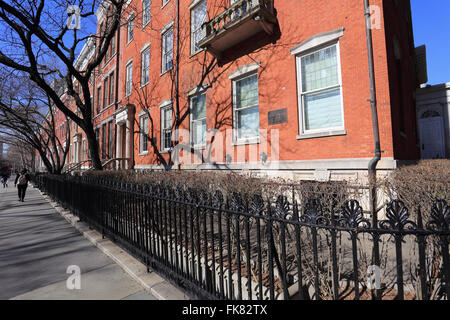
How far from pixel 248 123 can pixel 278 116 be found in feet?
4.96

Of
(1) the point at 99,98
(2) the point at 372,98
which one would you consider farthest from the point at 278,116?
(1) the point at 99,98

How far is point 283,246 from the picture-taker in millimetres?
2082

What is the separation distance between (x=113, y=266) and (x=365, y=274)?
3.85 meters

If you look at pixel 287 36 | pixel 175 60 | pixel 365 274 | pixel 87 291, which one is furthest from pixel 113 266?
pixel 175 60

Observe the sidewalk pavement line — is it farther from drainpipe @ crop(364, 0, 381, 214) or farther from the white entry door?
the white entry door

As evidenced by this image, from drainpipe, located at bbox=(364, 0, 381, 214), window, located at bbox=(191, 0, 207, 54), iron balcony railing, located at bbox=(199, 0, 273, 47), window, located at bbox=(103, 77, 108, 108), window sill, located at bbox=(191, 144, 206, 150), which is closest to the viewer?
drainpipe, located at bbox=(364, 0, 381, 214)

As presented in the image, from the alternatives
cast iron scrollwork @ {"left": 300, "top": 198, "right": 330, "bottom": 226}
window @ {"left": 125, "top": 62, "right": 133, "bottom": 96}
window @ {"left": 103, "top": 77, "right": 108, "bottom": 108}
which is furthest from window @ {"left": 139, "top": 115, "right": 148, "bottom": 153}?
cast iron scrollwork @ {"left": 300, "top": 198, "right": 330, "bottom": 226}

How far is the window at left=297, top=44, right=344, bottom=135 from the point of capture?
678 centimetres

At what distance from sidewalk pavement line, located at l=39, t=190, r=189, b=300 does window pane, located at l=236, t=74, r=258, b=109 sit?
264 inches

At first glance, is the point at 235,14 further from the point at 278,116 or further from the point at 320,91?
the point at 320,91

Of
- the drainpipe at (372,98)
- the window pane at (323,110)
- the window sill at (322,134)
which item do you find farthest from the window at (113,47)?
the drainpipe at (372,98)

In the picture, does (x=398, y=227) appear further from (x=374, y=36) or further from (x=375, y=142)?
(x=374, y=36)

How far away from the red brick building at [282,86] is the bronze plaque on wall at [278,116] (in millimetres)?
35
